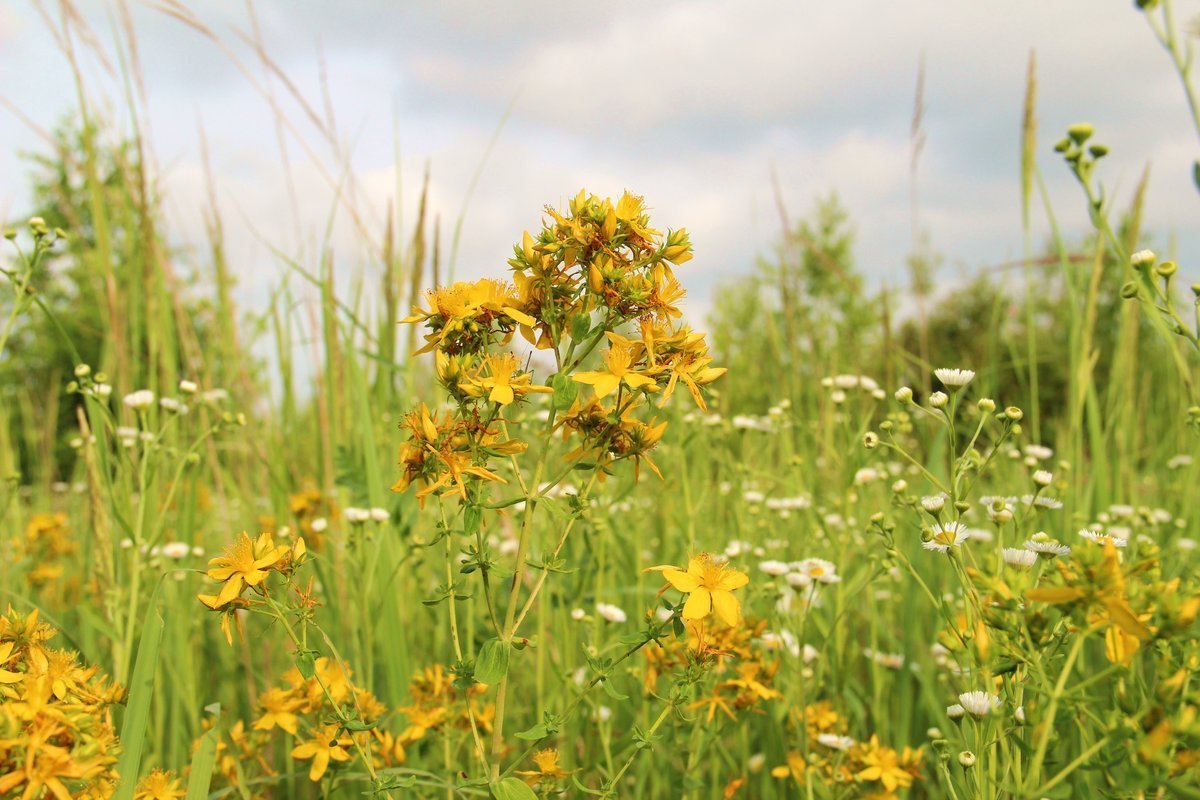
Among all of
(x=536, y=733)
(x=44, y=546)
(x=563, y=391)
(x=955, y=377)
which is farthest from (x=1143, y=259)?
(x=44, y=546)

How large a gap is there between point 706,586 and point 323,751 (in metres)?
0.83

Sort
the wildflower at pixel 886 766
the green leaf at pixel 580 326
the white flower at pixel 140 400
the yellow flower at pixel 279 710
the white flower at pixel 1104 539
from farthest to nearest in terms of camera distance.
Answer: the white flower at pixel 140 400
the wildflower at pixel 886 766
the yellow flower at pixel 279 710
the green leaf at pixel 580 326
the white flower at pixel 1104 539

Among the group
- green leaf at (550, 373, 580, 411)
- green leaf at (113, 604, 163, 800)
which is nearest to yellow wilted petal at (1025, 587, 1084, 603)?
green leaf at (550, 373, 580, 411)

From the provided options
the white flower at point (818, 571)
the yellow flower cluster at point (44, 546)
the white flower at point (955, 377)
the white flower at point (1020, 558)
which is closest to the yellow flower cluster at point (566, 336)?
the white flower at point (1020, 558)

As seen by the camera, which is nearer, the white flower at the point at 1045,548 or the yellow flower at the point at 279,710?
the white flower at the point at 1045,548

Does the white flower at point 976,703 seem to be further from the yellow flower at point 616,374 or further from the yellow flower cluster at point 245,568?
the yellow flower cluster at point 245,568

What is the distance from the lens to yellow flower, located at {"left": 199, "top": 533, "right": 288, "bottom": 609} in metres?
1.18

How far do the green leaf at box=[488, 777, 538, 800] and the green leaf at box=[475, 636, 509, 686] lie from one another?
0.14m

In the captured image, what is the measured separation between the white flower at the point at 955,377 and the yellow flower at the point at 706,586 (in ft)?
2.47

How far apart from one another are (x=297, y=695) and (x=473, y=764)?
576 mm

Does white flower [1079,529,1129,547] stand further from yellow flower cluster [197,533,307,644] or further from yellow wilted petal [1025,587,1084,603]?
yellow flower cluster [197,533,307,644]

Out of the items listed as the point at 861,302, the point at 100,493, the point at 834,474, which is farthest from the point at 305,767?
the point at 861,302

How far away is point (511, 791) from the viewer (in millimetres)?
1150

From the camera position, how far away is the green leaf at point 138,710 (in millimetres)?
1207
